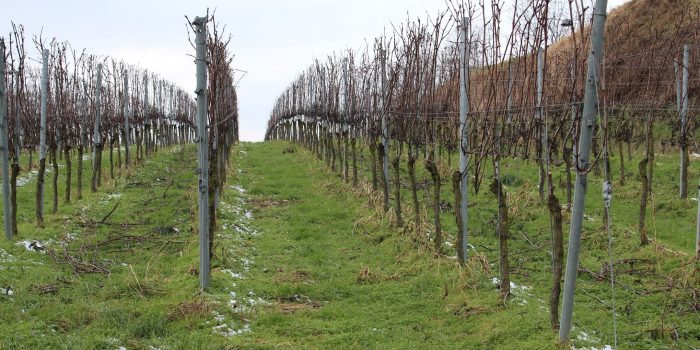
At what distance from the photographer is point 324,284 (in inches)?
273

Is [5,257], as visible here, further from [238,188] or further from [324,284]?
[238,188]

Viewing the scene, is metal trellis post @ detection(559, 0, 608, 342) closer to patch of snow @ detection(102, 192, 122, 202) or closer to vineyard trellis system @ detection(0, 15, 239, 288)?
vineyard trellis system @ detection(0, 15, 239, 288)

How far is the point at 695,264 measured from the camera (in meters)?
6.58

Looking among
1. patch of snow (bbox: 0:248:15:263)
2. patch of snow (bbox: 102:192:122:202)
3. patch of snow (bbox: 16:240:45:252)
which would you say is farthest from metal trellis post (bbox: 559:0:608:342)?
patch of snow (bbox: 102:192:122:202)

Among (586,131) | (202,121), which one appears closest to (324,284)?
(202,121)

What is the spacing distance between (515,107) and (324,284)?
352 cm

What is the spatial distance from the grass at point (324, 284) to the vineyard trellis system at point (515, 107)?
0.43m

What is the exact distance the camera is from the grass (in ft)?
16.7

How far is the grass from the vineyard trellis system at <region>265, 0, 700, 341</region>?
43 cm

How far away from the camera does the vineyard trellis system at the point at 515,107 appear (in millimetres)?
4828

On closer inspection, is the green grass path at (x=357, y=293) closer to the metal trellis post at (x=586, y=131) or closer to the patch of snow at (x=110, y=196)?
the metal trellis post at (x=586, y=131)

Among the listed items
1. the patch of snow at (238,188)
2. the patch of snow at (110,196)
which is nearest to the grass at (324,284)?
the patch of snow at (110,196)

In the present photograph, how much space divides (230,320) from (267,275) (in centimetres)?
179

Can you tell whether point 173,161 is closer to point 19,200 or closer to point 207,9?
point 19,200
